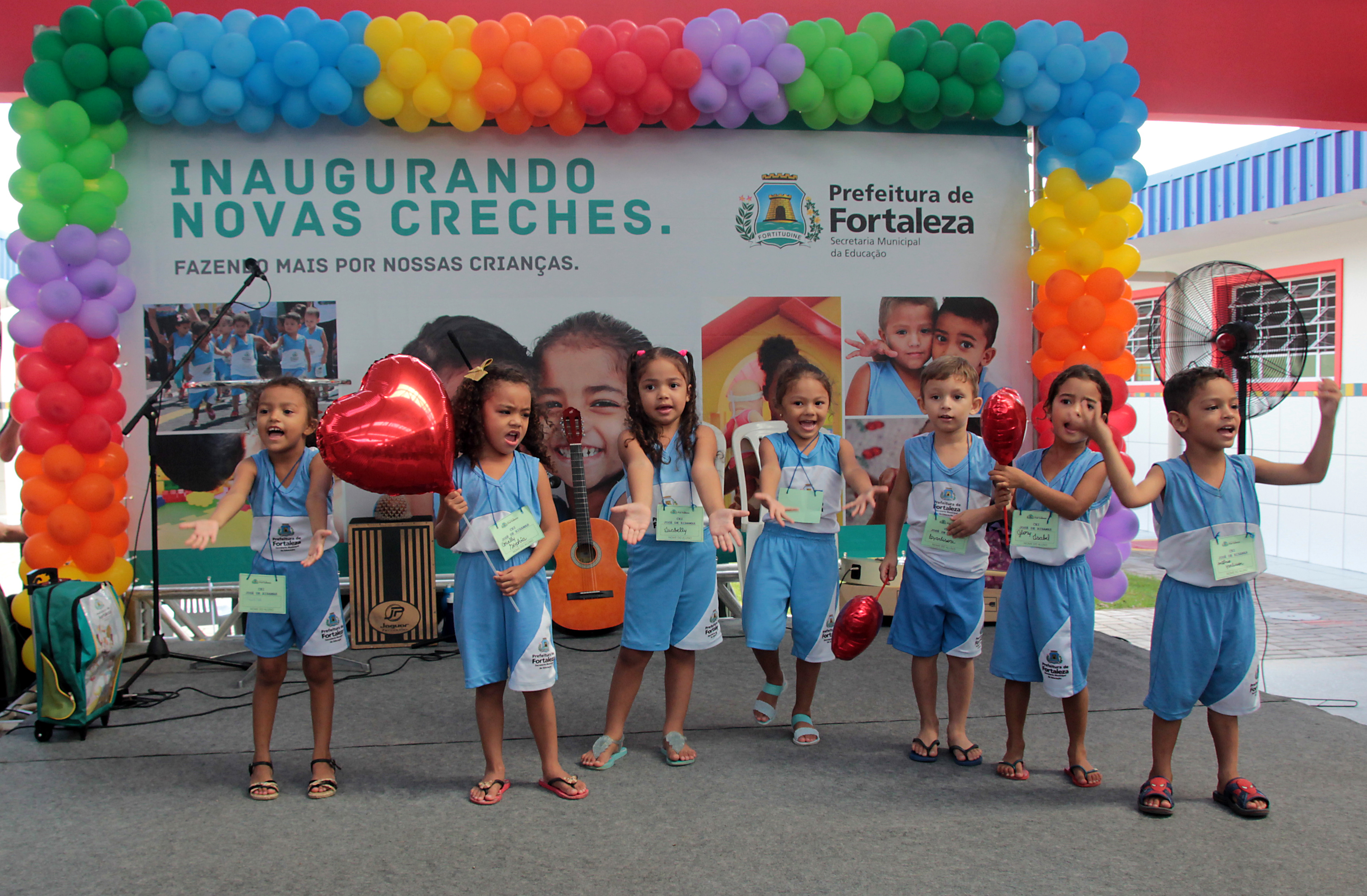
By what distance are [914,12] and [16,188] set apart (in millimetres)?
4361

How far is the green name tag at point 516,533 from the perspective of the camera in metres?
2.45

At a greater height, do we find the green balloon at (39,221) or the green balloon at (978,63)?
the green balloon at (978,63)

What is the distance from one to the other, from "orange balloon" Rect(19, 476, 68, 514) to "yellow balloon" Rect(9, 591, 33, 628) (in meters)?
0.41

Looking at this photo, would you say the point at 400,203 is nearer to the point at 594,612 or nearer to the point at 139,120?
the point at 139,120

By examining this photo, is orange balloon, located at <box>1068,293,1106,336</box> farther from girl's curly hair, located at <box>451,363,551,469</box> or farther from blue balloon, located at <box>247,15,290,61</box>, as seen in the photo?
blue balloon, located at <box>247,15,290,61</box>

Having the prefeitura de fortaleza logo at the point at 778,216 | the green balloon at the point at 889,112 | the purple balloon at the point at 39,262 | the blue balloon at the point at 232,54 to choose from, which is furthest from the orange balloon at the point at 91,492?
the green balloon at the point at 889,112

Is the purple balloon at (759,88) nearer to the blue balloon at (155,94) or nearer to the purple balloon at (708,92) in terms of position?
the purple balloon at (708,92)

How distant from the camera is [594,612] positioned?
4.46 m

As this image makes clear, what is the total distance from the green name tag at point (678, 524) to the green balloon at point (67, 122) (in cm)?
319

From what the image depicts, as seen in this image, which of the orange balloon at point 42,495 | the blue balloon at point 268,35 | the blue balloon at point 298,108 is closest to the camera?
the orange balloon at point 42,495

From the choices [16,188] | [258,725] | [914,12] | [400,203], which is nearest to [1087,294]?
[914,12]

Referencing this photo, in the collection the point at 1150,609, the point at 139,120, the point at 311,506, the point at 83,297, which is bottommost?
the point at 1150,609

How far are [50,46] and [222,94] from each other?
0.72 meters

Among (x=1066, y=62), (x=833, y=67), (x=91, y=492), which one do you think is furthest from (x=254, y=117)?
(x=1066, y=62)
